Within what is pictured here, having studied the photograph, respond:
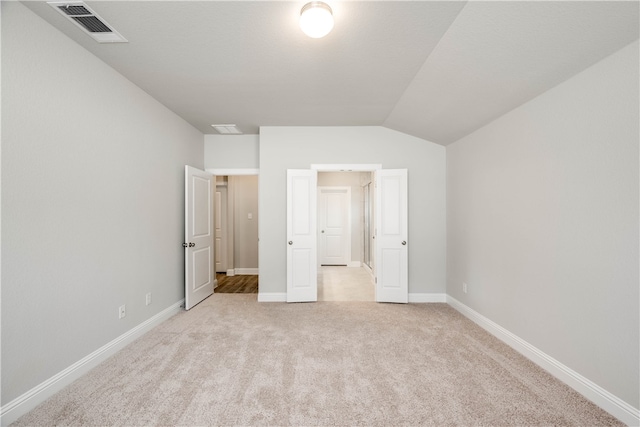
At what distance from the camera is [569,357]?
2.09 m

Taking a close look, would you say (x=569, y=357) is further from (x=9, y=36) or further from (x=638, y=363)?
(x=9, y=36)

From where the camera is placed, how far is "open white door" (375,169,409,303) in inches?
159

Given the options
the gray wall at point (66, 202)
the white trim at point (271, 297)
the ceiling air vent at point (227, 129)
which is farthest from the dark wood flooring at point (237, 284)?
the ceiling air vent at point (227, 129)

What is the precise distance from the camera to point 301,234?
4.09 meters

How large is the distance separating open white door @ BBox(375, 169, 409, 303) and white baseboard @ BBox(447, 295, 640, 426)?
117 centimetres

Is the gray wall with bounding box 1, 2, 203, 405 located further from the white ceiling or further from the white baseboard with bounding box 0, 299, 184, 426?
the white ceiling

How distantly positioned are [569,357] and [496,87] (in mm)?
2217

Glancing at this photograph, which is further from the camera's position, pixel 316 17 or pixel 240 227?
pixel 240 227

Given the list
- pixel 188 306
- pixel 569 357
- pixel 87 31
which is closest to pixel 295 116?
pixel 87 31

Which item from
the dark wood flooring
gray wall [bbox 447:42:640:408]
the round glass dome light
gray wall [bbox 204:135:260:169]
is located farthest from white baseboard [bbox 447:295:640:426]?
gray wall [bbox 204:135:260:169]

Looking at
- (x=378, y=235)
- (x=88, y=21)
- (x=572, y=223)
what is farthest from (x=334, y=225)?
(x=88, y=21)

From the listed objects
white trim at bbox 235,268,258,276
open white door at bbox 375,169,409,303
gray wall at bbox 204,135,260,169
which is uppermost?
gray wall at bbox 204,135,260,169

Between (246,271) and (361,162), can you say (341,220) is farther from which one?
(361,162)

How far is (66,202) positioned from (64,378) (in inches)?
50.8
